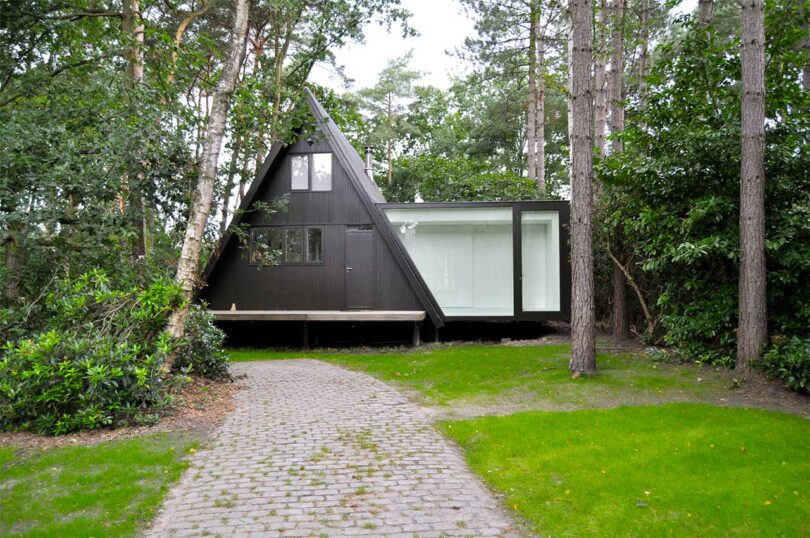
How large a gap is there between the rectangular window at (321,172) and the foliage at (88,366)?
644cm

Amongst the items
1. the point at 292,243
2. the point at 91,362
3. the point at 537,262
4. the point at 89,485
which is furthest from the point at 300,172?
the point at 89,485

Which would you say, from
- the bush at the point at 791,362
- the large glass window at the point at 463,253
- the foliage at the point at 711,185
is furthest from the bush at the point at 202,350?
the bush at the point at 791,362

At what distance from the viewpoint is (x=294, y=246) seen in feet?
42.0

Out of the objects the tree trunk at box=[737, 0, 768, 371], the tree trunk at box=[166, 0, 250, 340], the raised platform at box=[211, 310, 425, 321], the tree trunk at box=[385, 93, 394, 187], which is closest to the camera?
the tree trunk at box=[737, 0, 768, 371]

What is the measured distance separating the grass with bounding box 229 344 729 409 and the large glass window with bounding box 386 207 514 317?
6.68 ft

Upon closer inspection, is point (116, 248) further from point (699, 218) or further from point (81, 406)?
point (699, 218)

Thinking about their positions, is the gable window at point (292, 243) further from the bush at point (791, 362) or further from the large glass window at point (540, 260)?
the bush at point (791, 362)

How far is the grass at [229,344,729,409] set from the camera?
668cm

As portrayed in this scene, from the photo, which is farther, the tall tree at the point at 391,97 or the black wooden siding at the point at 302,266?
the tall tree at the point at 391,97

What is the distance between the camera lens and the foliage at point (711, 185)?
739 centimetres

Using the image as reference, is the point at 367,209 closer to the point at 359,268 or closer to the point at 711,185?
the point at 359,268

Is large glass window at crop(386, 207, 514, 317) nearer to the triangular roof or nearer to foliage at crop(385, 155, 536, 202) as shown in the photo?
the triangular roof

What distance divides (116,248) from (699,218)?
8.41 meters

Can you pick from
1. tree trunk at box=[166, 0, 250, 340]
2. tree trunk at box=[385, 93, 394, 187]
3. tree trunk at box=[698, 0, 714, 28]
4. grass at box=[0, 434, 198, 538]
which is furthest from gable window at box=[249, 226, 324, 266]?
tree trunk at box=[385, 93, 394, 187]
